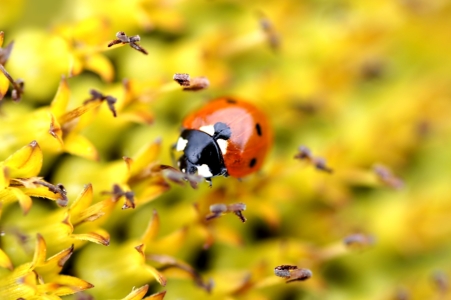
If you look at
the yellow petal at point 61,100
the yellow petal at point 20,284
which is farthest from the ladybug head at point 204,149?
the yellow petal at point 20,284

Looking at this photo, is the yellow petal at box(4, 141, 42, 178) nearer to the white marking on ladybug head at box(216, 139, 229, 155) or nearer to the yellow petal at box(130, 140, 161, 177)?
Result: the yellow petal at box(130, 140, 161, 177)

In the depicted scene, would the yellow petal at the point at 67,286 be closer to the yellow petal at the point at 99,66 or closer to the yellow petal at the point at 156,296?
the yellow petal at the point at 156,296

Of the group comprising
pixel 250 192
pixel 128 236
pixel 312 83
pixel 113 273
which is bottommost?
pixel 113 273

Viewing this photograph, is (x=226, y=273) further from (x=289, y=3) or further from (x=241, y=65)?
(x=289, y=3)

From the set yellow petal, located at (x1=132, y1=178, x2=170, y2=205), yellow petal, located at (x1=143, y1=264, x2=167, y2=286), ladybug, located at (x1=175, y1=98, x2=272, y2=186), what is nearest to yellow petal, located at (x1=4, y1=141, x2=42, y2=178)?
yellow petal, located at (x1=132, y1=178, x2=170, y2=205)

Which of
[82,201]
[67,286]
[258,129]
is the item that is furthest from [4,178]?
[258,129]

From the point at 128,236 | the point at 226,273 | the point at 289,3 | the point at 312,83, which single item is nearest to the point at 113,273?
the point at 128,236

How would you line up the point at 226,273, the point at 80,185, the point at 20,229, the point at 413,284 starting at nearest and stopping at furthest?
the point at 20,229
the point at 80,185
the point at 226,273
the point at 413,284

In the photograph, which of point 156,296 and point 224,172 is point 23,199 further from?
point 224,172
